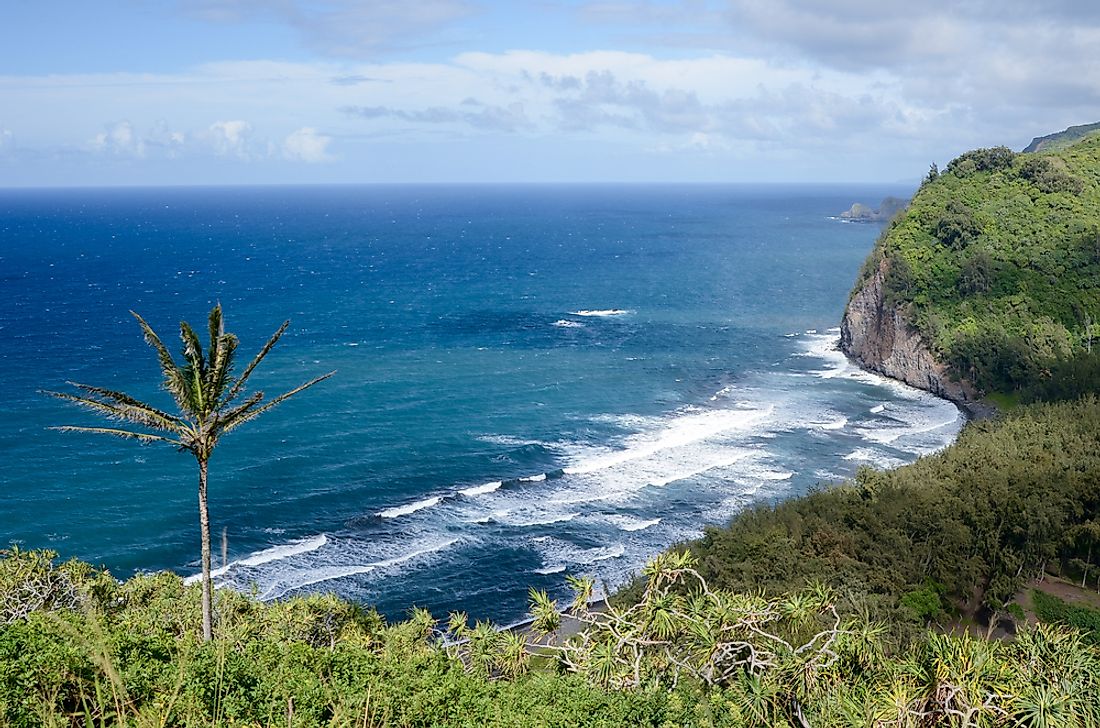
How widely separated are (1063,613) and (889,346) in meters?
50.4

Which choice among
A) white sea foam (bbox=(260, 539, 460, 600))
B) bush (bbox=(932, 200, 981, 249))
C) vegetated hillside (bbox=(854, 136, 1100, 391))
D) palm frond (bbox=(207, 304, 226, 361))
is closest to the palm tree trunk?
palm frond (bbox=(207, 304, 226, 361))

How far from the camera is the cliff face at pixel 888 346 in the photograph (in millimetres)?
80125

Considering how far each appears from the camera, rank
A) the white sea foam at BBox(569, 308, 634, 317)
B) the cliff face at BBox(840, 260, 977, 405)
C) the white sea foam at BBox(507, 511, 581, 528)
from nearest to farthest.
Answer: the white sea foam at BBox(507, 511, 581, 528) → the cliff face at BBox(840, 260, 977, 405) → the white sea foam at BBox(569, 308, 634, 317)

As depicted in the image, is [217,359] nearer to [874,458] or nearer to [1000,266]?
[874,458]

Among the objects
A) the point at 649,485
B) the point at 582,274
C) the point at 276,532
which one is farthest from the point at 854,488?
the point at 582,274

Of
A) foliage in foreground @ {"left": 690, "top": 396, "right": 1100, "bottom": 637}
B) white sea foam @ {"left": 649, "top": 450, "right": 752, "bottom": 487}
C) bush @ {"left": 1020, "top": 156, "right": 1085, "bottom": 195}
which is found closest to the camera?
foliage in foreground @ {"left": 690, "top": 396, "right": 1100, "bottom": 637}

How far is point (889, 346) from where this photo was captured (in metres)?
87.0

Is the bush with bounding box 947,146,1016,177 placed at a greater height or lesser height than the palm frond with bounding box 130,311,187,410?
greater

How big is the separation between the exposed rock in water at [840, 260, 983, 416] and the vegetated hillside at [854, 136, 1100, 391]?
0.47 m

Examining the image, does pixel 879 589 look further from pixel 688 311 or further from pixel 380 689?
pixel 688 311

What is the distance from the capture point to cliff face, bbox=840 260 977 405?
8012 centimetres

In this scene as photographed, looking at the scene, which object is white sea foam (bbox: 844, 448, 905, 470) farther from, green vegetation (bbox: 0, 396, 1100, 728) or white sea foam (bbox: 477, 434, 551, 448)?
white sea foam (bbox: 477, 434, 551, 448)

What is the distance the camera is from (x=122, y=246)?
177250 mm

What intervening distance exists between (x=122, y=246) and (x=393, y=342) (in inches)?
4330
